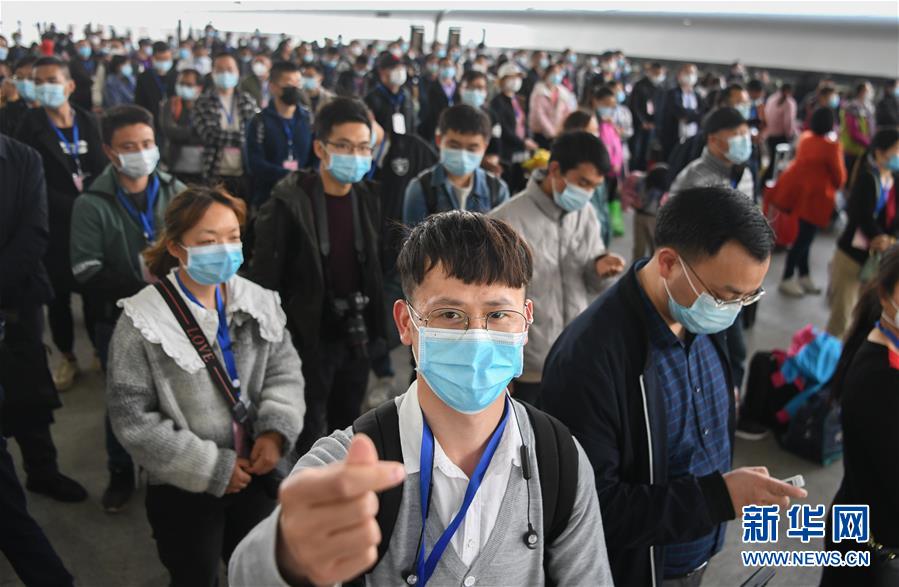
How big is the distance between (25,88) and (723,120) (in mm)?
4933

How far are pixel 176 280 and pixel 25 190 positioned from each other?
54.1 inches

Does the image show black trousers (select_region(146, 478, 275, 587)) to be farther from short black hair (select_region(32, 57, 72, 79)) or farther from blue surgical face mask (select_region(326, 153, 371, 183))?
short black hair (select_region(32, 57, 72, 79))

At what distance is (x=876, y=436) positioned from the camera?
194cm

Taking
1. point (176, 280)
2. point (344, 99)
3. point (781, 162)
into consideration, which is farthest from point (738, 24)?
point (176, 280)

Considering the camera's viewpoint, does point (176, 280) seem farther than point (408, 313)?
Yes

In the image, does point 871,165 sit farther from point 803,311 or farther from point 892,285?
point 892,285

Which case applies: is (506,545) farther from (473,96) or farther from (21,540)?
(473,96)

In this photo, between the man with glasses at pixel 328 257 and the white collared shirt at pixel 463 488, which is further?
the man with glasses at pixel 328 257

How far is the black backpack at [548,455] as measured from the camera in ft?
4.10

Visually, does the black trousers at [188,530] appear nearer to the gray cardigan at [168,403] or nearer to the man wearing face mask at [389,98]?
the gray cardigan at [168,403]

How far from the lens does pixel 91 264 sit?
2945mm

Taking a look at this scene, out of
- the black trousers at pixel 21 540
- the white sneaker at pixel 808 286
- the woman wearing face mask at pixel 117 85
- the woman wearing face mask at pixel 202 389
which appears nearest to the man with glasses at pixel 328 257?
the woman wearing face mask at pixel 202 389

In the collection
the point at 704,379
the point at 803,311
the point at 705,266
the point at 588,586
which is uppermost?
the point at 705,266

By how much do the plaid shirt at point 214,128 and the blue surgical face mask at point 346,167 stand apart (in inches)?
104
